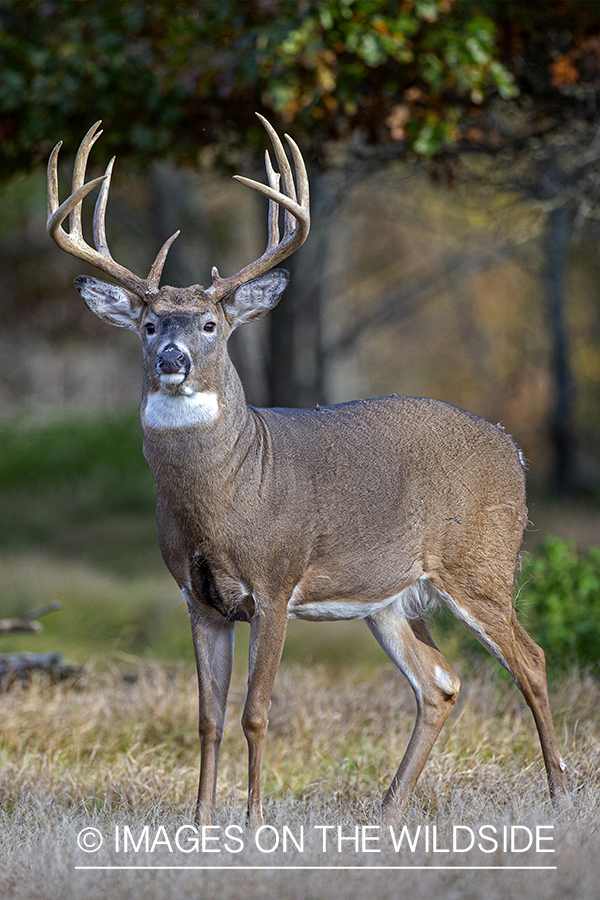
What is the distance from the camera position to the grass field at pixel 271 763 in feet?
11.5

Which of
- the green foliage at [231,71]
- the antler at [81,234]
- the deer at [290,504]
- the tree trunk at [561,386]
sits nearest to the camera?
the deer at [290,504]

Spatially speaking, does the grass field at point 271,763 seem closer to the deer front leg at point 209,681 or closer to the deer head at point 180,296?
the deer front leg at point 209,681

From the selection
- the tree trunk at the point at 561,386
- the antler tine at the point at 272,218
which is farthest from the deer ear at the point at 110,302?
the tree trunk at the point at 561,386

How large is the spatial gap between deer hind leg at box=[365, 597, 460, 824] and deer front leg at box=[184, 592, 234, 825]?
2.42 ft

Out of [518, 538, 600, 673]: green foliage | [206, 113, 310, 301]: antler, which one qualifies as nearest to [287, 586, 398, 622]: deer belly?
[206, 113, 310, 301]: antler

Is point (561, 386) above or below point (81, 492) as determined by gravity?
above

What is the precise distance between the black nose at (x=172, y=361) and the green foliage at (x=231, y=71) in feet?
10.4

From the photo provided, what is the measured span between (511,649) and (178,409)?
1.77m

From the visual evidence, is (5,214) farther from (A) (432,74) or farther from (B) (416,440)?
(B) (416,440)

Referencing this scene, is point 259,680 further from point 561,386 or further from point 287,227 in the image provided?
point 561,386

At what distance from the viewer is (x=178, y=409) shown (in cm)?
415

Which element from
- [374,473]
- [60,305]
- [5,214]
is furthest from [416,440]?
[60,305]

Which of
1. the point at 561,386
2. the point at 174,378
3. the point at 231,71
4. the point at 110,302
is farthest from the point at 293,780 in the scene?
the point at 561,386

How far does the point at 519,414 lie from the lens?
23953 mm
